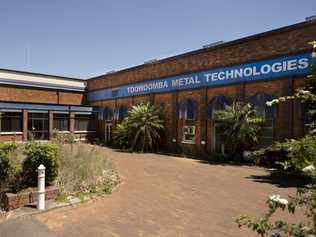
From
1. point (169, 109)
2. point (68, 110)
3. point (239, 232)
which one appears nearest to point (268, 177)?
point (239, 232)

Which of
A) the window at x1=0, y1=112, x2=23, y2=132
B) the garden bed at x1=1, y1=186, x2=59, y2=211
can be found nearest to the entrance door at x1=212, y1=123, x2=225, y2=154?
the garden bed at x1=1, y1=186, x2=59, y2=211

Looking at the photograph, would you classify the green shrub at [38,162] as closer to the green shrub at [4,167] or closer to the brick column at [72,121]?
the green shrub at [4,167]

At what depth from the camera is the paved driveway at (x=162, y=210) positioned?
5.92 meters

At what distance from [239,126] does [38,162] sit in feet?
37.9

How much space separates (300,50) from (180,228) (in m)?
13.3

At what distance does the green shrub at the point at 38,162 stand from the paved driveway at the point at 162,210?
4.62 feet

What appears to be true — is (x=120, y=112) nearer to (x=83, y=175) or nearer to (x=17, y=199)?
(x=83, y=175)

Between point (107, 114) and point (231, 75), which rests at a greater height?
point (231, 75)

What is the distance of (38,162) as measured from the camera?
8047mm

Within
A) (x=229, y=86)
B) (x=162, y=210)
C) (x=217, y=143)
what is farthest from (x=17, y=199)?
(x=229, y=86)

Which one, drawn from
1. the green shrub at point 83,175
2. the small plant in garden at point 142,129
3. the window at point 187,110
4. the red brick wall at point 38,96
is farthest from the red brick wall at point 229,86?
the green shrub at point 83,175

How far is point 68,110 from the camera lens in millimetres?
30984

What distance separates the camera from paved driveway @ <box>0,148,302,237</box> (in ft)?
19.4

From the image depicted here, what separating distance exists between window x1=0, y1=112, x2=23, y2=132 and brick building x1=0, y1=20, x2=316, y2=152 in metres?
0.59
